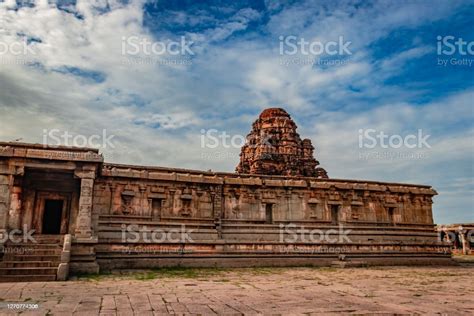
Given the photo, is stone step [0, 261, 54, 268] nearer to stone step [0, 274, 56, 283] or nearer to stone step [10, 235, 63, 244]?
stone step [0, 274, 56, 283]

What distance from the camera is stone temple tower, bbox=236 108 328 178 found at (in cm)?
4053

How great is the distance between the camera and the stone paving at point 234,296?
7.43m

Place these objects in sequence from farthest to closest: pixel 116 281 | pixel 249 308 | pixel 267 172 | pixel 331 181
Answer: pixel 267 172, pixel 331 181, pixel 116 281, pixel 249 308

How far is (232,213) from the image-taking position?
22.8 meters

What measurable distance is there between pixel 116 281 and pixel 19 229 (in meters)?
7.20

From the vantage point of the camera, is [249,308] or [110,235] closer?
[249,308]

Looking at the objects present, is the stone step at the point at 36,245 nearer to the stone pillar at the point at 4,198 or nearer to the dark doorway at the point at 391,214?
the stone pillar at the point at 4,198

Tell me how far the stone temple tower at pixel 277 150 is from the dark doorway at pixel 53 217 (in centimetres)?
2405

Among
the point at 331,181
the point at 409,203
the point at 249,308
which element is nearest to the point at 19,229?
the point at 249,308

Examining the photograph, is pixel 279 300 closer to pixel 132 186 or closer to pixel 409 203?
pixel 132 186

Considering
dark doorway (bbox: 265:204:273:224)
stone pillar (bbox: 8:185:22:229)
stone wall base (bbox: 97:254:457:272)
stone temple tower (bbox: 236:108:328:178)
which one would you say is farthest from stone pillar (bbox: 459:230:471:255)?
stone pillar (bbox: 8:185:22:229)

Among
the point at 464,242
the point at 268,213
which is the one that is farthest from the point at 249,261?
the point at 464,242

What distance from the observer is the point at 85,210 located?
15430 millimetres

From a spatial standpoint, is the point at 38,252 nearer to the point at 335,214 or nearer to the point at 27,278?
the point at 27,278
